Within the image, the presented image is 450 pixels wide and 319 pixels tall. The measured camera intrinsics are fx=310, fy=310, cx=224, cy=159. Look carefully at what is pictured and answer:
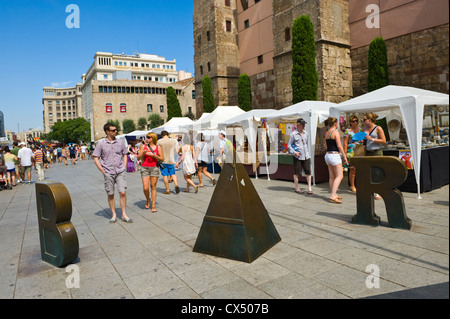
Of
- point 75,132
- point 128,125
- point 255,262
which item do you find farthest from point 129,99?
point 255,262

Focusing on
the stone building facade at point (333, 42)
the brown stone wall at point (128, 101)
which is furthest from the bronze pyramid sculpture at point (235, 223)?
the brown stone wall at point (128, 101)

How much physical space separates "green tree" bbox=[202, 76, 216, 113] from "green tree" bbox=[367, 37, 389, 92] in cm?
1424

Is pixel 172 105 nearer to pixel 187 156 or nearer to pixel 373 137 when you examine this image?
pixel 187 156

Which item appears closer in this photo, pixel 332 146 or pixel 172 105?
pixel 332 146

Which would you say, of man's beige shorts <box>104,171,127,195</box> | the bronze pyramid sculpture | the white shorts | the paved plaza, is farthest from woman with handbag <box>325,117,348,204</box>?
man's beige shorts <box>104,171,127,195</box>

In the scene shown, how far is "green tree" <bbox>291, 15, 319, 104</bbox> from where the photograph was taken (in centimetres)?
1792

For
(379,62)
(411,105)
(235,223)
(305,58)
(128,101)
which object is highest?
(128,101)

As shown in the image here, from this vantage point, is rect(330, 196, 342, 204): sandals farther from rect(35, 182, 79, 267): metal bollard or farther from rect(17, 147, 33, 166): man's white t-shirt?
rect(17, 147, 33, 166): man's white t-shirt

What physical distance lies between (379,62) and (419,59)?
189 cm

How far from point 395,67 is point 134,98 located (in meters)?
65.7

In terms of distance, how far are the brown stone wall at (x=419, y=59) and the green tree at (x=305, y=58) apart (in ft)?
13.6

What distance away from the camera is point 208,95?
28.3 metres

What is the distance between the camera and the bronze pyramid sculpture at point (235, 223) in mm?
3762
